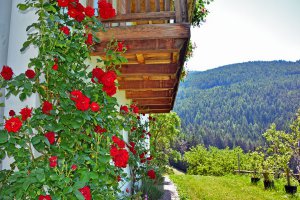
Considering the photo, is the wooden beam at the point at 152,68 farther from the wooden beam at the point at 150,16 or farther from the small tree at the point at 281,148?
the small tree at the point at 281,148

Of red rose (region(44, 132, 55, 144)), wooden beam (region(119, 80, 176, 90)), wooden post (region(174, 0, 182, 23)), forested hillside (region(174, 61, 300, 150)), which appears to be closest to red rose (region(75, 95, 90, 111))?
red rose (region(44, 132, 55, 144))

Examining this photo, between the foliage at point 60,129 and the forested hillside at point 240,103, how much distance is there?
4969cm

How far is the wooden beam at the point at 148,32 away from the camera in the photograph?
104 inches

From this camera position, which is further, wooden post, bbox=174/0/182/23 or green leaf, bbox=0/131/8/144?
wooden post, bbox=174/0/182/23

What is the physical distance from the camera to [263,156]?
484 inches

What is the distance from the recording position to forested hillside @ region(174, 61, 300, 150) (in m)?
55.2

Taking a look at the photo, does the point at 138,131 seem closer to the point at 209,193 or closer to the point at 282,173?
the point at 209,193

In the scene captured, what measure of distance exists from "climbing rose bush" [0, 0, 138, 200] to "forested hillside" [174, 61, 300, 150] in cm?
4968

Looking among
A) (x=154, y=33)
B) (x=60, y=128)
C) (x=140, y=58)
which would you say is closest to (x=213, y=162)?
(x=140, y=58)

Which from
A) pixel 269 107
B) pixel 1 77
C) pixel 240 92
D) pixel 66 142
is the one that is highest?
pixel 240 92

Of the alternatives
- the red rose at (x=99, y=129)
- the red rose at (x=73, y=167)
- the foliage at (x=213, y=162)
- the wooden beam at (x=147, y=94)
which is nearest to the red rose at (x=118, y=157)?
the red rose at (x=99, y=129)

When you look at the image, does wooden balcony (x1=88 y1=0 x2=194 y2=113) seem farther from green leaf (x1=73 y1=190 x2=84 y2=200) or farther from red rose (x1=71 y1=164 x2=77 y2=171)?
green leaf (x1=73 y1=190 x2=84 y2=200)

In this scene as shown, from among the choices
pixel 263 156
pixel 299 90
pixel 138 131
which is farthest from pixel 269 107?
pixel 138 131

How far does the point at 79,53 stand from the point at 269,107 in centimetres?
6869
